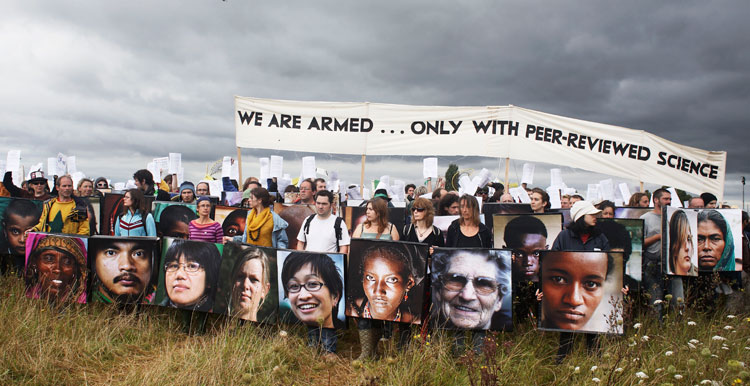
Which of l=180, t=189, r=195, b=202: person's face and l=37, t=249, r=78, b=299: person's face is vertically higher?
l=180, t=189, r=195, b=202: person's face

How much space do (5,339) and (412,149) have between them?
29.4 ft

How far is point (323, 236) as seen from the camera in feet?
18.1

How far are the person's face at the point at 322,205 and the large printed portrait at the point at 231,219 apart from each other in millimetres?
2152

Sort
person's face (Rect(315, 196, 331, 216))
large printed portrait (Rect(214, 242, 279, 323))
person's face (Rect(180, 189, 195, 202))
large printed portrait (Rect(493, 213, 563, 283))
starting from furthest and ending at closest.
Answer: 1. person's face (Rect(180, 189, 195, 202))
2. large printed portrait (Rect(493, 213, 563, 283))
3. person's face (Rect(315, 196, 331, 216))
4. large printed portrait (Rect(214, 242, 279, 323))

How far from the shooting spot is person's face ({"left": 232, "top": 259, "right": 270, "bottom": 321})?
4.82 m

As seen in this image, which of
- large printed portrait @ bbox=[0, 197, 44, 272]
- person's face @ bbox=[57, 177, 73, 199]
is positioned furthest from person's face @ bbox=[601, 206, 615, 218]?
large printed portrait @ bbox=[0, 197, 44, 272]

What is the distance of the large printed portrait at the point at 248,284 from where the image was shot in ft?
15.7

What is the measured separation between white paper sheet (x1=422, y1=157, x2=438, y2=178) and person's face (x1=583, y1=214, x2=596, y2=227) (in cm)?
693

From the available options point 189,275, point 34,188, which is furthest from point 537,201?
point 34,188

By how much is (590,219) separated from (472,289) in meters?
1.55

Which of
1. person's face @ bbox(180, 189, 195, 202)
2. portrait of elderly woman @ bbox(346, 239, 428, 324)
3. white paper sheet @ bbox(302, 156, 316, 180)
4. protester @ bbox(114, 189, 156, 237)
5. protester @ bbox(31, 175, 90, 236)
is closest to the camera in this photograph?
portrait of elderly woman @ bbox(346, 239, 428, 324)

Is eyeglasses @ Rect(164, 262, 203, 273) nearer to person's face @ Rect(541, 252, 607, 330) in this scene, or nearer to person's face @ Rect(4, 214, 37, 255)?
person's face @ Rect(4, 214, 37, 255)

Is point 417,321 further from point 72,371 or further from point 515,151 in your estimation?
point 515,151

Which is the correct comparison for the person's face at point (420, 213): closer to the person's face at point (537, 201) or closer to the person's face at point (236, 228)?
the person's face at point (537, 201)
